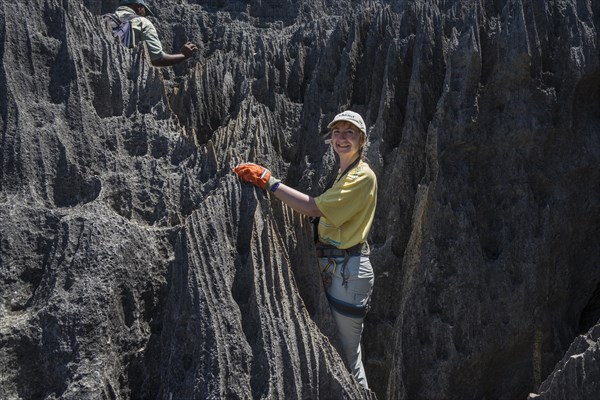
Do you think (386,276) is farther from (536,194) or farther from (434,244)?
(536,194)

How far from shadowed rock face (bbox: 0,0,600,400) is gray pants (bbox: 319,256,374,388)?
0.35 ft

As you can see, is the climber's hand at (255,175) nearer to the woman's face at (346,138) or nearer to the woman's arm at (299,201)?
the woman's arm at (299,201)

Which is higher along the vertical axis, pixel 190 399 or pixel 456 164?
pixel 456 164

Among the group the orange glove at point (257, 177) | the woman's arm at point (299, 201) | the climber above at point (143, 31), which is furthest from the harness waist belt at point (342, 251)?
the climber above at point (143, 31)

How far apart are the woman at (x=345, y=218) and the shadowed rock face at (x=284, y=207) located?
121mm

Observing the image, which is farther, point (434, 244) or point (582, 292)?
point (582, 292)

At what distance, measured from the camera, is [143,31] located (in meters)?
5.93

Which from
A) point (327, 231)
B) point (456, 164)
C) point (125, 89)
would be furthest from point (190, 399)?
point (456, 164)

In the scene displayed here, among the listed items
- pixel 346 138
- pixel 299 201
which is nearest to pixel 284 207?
→ pixel 299 201

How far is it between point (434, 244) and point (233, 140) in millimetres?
1928

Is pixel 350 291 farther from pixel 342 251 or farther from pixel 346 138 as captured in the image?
pixel 346 138

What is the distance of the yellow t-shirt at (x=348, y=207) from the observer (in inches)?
160

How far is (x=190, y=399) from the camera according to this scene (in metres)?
3.81

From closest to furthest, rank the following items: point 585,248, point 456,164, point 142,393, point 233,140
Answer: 1. point 142,393
2. point 233,140
3. point 456,164
4. point 585,248
